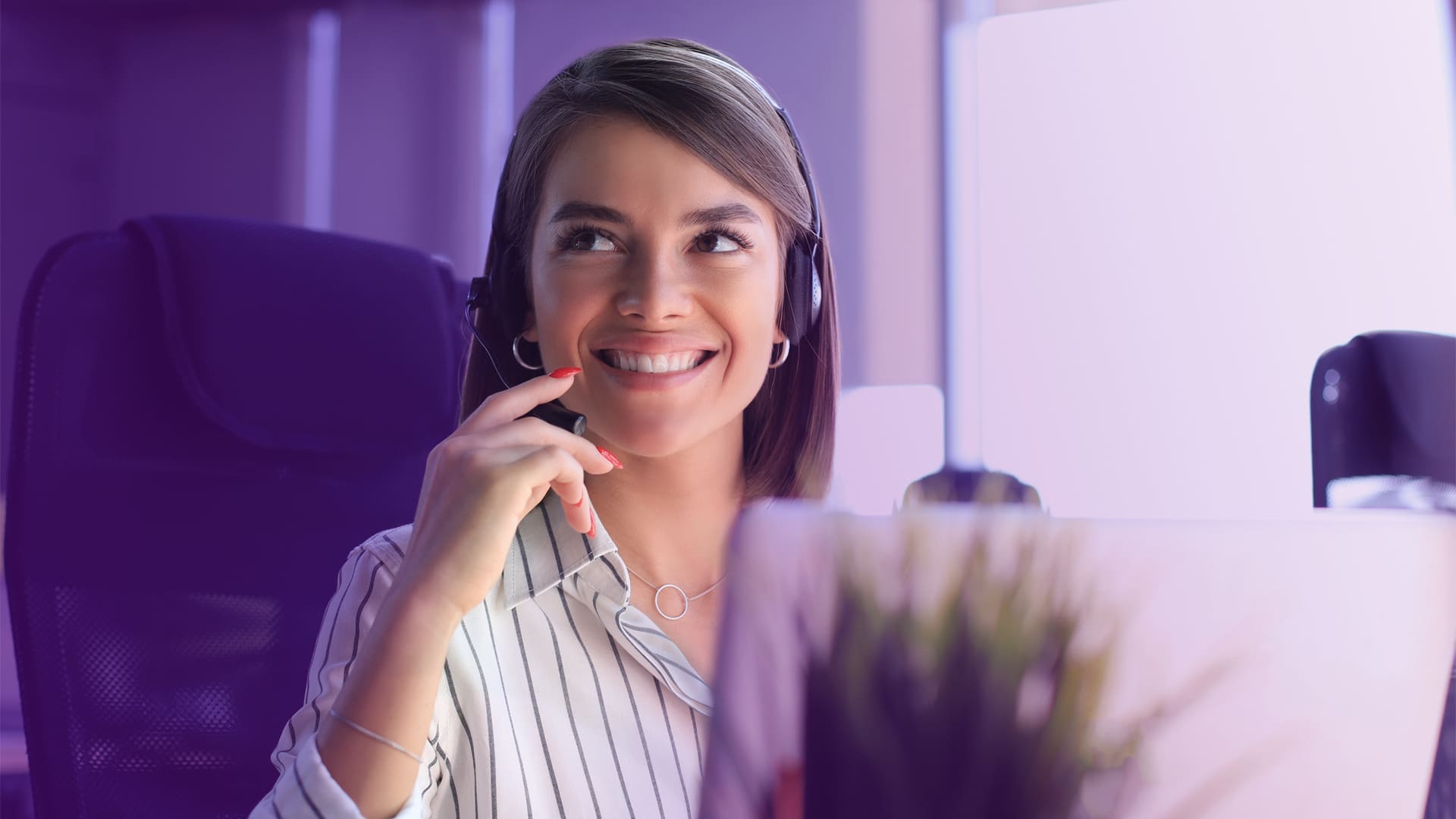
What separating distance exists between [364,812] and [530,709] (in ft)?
0.75

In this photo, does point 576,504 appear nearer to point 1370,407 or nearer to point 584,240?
point 584,240

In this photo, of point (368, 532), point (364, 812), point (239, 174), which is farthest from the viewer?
point (239, 174)

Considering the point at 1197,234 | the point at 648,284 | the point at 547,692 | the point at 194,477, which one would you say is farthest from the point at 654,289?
the point at 1197,234

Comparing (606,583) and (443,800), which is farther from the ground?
(606,583)

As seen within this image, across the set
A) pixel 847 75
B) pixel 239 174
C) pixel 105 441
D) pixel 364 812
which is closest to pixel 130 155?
pixel 239 174

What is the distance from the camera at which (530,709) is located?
3.11 feet

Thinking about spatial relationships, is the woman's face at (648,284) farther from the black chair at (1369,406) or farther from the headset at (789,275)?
the black chair at (1369,406)

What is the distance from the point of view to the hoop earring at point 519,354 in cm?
108

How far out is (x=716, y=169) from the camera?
99cm

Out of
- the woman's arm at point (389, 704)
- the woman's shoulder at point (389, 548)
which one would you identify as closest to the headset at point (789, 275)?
the woman's shoulder at point (389, 548)

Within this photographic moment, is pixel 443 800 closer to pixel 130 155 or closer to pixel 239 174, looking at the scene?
pixel 239 174

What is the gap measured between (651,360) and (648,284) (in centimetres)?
8

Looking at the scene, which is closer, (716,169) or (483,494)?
(483,494)

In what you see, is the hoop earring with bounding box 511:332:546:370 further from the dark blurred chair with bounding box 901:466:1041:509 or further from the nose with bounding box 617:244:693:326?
the dark blurred chair with bounding box 901:466:1041:509
